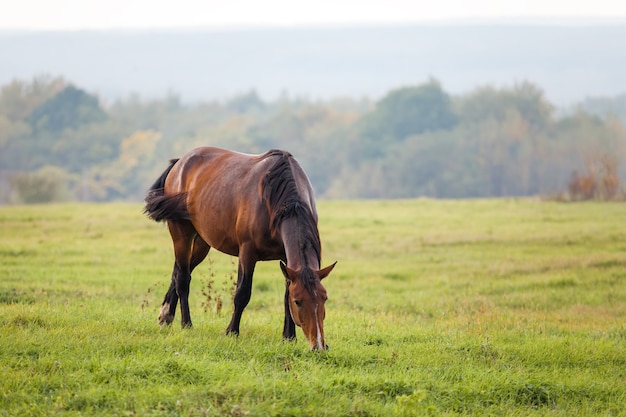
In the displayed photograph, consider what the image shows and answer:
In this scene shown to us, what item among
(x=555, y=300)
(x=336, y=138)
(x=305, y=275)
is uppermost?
(x=336, y=138)

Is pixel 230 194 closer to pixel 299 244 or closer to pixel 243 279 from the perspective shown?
pixel 243 279

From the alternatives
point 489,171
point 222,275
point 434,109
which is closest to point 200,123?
point 434,109

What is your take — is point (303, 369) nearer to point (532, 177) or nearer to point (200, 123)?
point (532, 177)

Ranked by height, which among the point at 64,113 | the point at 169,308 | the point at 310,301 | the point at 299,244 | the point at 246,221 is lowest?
the point at 169,308

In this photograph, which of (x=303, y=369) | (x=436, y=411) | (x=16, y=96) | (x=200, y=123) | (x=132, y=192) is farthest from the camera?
(x=200, y=123)

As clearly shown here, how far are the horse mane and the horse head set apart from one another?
33 centimetres

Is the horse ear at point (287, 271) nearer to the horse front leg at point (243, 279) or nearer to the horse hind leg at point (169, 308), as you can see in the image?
the horse front leg at point (243, 279)

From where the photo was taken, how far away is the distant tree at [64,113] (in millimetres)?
83438

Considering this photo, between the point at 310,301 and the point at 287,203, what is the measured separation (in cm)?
123

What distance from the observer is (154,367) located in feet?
23.2

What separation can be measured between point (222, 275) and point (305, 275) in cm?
1055

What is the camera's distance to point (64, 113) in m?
83.4

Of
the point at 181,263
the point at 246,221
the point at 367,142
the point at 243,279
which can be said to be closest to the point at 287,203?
the point at 246,221

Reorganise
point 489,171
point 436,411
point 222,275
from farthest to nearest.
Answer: point 489,171, point 222,275, point 436,411
